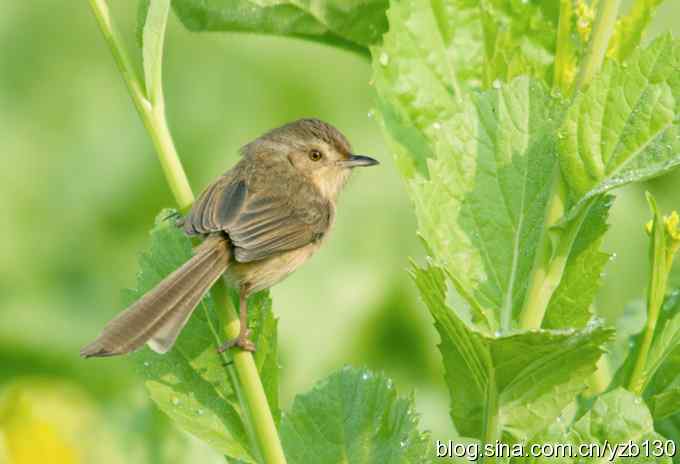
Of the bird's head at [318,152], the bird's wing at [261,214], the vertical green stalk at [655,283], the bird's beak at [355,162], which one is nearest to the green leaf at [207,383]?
the vertical green stalk at [655,283]

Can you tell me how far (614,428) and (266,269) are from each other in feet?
5.16

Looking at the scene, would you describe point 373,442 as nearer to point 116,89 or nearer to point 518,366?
point 518,366

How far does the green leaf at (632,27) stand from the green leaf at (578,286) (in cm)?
33

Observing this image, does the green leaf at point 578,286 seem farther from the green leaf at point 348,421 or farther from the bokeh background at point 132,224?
the bokeh background at point 132,224

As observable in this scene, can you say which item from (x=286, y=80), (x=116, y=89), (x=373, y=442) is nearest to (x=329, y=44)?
(x=373, y=442)

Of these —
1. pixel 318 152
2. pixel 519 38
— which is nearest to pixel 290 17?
pixel 519 38

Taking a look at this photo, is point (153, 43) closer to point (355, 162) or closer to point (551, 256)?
point (551, 256)

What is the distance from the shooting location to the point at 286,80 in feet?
20.2

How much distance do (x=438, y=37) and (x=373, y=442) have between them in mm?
717

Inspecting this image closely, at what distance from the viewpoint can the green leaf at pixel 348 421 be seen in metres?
1.95

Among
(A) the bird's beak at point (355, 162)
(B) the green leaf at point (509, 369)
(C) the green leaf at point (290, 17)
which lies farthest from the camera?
(A) the bird's beak at point (355, 162)

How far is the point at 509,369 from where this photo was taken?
1804 millimetres

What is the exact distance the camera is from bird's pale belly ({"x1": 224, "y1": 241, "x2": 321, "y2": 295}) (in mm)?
2828

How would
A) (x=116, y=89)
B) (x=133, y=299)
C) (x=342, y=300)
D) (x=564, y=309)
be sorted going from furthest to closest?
1. (x=116, y=89)
2. (x=342, y=300)
3. (x=133, y=299)
4. (x=564, y=309)
